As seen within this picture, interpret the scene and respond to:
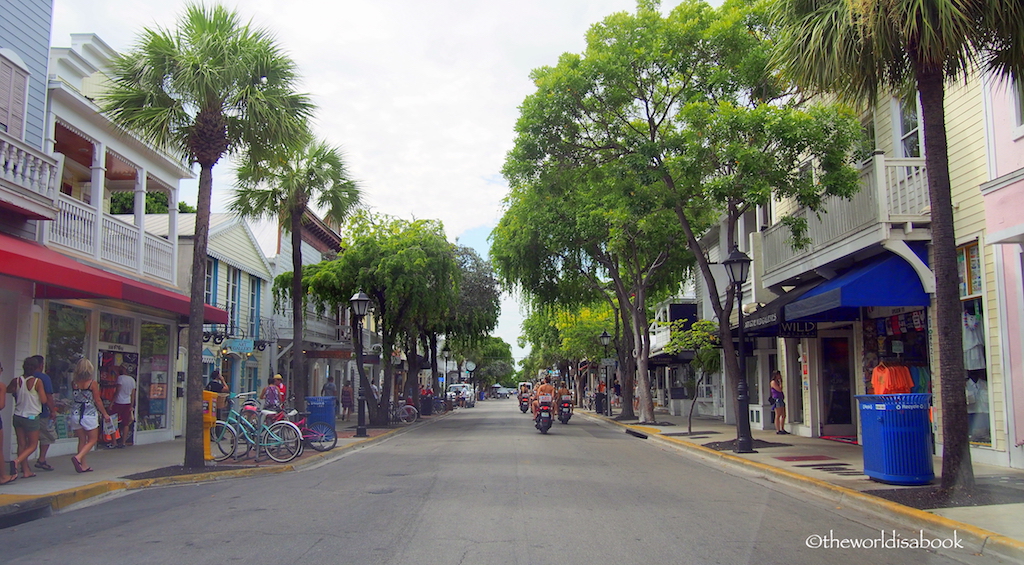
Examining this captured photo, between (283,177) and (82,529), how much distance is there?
11.7m

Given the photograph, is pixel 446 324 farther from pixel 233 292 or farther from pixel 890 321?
pixel 890 321

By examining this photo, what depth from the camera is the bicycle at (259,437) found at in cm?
1383

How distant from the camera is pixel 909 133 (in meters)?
14.2

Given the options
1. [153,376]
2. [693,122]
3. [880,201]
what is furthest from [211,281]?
[880,201]

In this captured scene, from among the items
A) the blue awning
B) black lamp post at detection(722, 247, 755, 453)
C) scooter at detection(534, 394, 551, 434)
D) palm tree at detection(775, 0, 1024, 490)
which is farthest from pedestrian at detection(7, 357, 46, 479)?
scooter at detection(534, 394, 551, 434)

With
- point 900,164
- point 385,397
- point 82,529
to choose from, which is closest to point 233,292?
point 385,397

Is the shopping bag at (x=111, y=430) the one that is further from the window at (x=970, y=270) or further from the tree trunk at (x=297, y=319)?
the window at (x=970, y=270)

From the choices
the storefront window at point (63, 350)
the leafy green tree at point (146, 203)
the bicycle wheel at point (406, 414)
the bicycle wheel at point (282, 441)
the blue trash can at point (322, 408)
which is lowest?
Result: the bicycle wheel at point (406, 414)

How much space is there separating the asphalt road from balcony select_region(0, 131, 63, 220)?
541 cm

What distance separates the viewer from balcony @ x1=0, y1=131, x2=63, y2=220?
12141 mm

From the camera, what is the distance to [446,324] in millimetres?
32125

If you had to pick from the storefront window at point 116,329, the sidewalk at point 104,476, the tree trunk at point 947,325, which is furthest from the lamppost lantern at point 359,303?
the tree trunk at point 947,325

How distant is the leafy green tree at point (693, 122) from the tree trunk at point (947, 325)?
4.19 m

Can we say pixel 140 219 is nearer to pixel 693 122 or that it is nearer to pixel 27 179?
pixel 27 179
